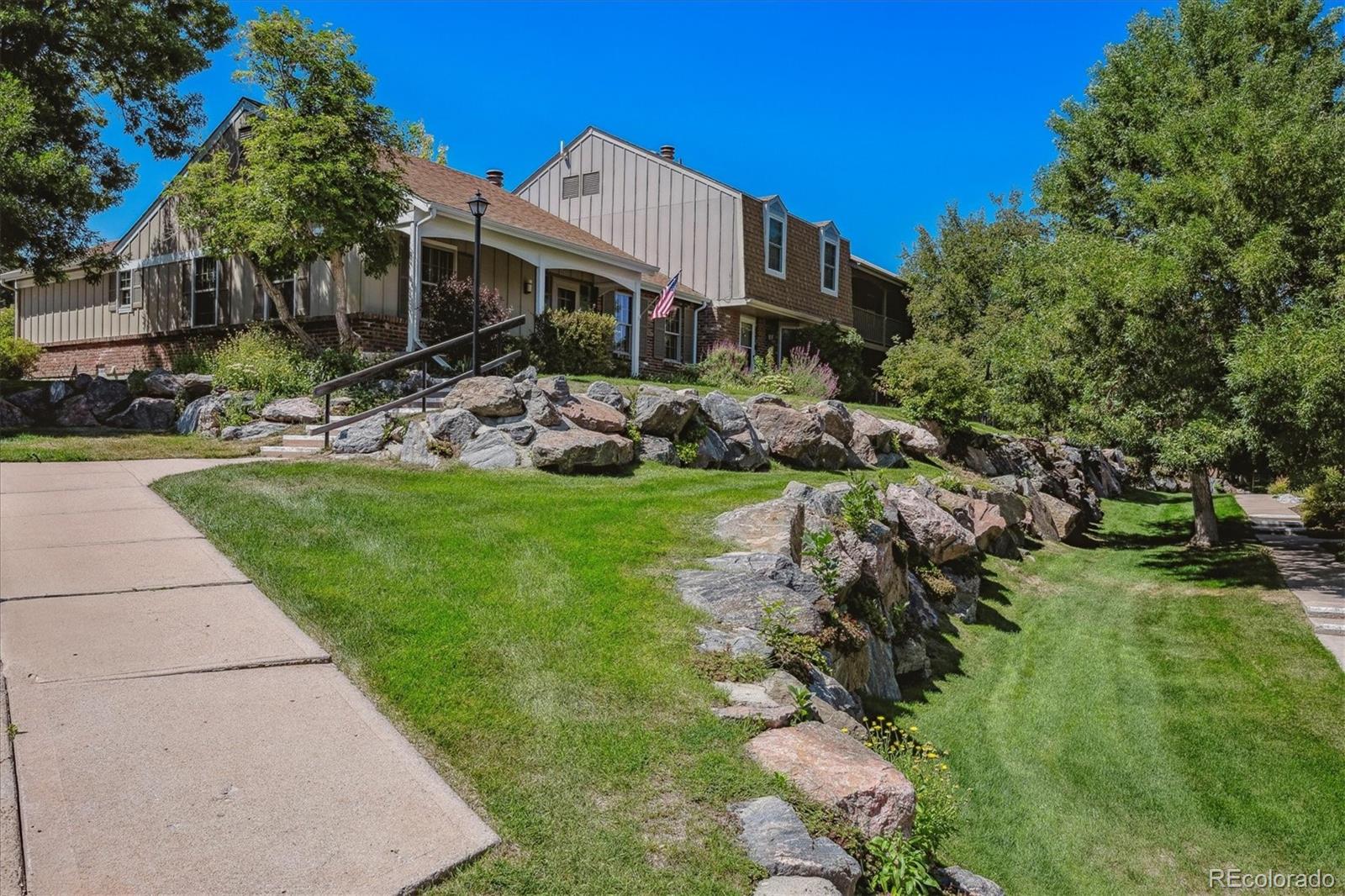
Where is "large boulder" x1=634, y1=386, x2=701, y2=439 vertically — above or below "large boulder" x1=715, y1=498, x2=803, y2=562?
above

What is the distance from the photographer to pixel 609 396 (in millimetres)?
12945

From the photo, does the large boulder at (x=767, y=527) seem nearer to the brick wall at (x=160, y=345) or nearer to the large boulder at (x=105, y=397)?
the brick wall at (x=160, y=345)

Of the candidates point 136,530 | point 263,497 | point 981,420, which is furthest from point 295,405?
point 981,420

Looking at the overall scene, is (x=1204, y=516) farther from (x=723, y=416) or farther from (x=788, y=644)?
(x=788, y=644)

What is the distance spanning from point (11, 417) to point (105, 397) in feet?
4.47

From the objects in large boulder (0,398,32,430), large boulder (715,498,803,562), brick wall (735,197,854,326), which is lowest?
large boulder (715,498,803,562)

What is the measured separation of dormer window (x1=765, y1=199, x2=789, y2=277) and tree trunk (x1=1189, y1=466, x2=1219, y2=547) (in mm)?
12891

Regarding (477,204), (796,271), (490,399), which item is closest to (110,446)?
(490,399)

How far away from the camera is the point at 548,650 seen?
5.29 meters

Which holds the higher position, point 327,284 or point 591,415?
point 327,284

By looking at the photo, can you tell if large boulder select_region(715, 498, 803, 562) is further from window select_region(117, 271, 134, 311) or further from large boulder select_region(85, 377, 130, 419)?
window select_region(117, 271, 134, 311)

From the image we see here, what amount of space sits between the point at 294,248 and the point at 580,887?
1440 centimetres

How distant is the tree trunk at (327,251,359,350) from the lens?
53.2 ft

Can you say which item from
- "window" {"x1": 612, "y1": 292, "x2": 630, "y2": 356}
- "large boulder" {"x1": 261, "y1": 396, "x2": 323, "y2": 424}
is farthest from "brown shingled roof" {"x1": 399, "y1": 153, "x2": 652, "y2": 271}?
"large boulder" {"x1": 261, "y1": 396, "x2": 323, "y2": 424}
